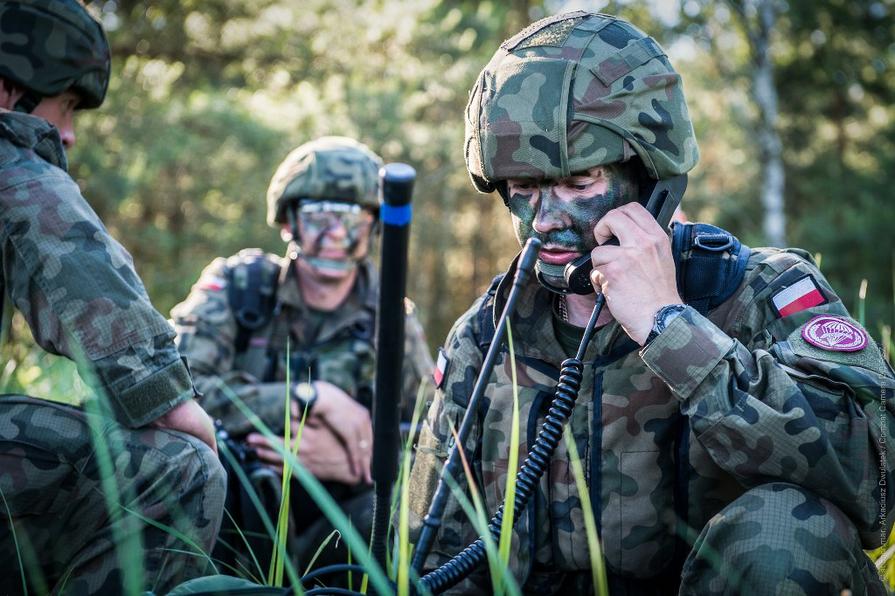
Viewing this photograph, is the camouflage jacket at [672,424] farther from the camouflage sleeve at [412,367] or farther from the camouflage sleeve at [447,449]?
the camouflage sleeve at [412,367]

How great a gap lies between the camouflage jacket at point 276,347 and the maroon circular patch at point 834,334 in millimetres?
2530

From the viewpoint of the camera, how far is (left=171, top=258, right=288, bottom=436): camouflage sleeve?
4672mm

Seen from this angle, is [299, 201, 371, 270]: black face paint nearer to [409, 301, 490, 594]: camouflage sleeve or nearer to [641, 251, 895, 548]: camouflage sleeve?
[409, 301, 490, 594]: camouflage sleeve

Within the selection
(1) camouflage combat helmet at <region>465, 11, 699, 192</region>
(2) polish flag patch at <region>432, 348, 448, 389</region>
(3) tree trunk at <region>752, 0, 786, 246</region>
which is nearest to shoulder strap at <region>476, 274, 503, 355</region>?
(2) polish flag patch at <region>432, 348, 448, 389</region>

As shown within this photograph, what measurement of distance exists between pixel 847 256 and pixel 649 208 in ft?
47.4

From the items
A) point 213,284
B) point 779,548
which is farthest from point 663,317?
point 213,284

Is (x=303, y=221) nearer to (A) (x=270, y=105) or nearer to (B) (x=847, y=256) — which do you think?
(A) (x=270, y=105)

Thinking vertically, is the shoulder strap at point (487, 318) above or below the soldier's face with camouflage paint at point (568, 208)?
below

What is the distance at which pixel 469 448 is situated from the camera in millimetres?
2883

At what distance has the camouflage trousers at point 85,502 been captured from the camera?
2578 millimetres

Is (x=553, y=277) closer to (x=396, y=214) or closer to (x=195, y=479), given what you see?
(x=195, y=479)

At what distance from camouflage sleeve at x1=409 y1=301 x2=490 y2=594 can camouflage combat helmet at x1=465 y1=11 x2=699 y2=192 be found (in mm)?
553

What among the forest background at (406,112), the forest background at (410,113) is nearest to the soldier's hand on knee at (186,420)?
the forest background at (410,113)

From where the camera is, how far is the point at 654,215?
278 centimetres
